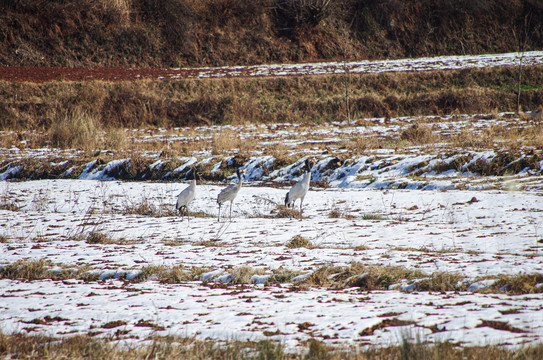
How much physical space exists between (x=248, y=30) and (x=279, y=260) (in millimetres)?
53577

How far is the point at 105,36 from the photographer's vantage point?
52.0 meters

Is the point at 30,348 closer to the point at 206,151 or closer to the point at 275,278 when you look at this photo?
the point at 275,278

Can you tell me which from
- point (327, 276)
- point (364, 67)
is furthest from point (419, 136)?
point (364, 67)

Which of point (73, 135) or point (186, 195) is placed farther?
point (73, 135)

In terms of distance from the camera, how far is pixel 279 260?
7.59 meters

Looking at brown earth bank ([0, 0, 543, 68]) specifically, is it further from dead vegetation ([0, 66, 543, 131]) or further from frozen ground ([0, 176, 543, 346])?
frozen ground ([0, 176, 543, 346])

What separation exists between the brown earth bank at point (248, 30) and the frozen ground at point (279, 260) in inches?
1631

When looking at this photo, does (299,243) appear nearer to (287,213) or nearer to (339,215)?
(339,215)

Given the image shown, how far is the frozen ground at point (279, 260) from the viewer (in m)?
4.53

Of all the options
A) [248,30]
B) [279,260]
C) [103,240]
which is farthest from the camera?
[248,30]

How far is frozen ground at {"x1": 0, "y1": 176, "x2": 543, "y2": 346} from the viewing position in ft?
14.9

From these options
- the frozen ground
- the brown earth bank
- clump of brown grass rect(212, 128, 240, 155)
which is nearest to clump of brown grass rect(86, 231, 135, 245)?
the frozen ground

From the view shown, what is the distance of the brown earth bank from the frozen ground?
4142cm

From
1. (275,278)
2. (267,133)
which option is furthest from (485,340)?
(267,133)
